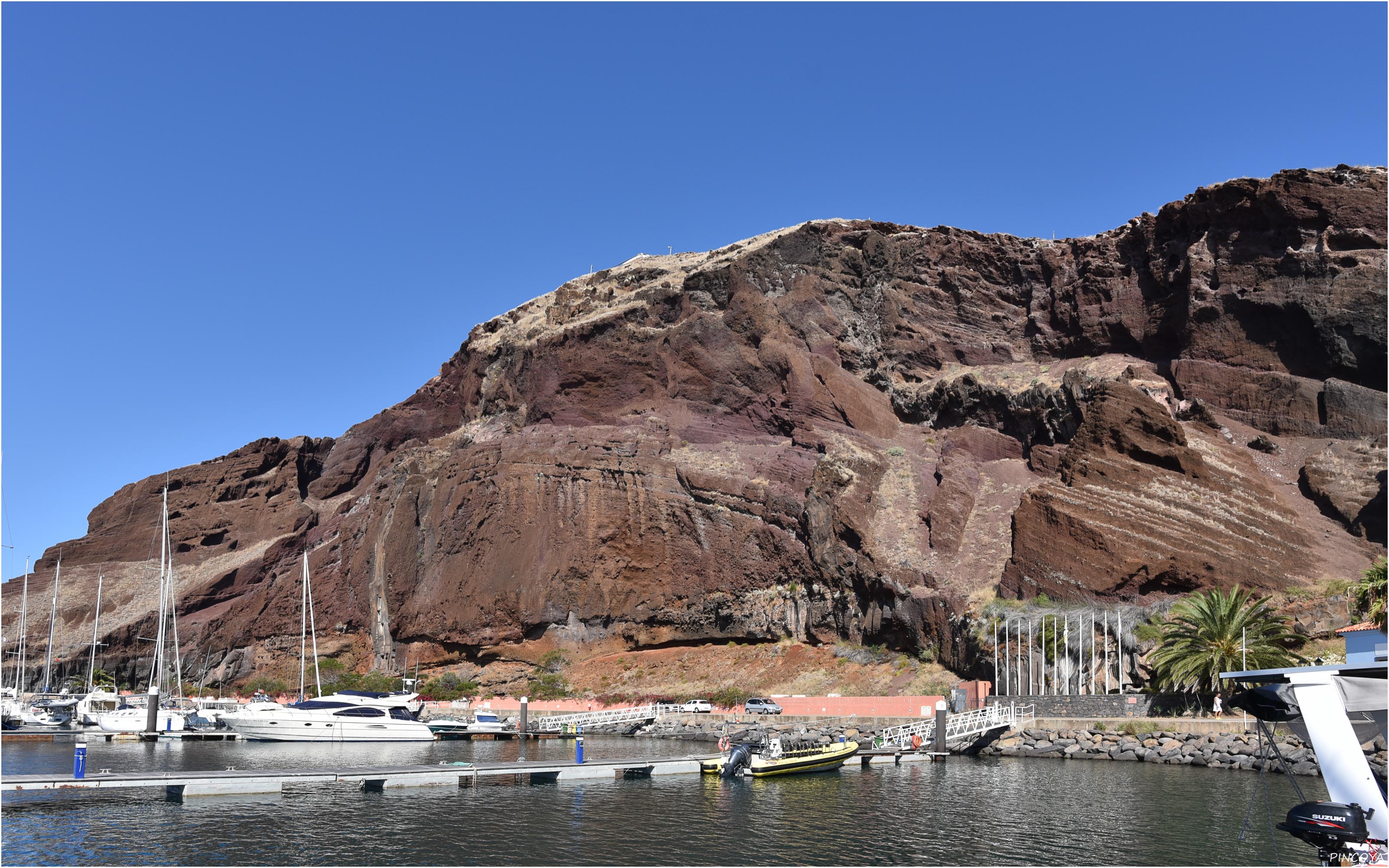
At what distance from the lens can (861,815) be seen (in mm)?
31953

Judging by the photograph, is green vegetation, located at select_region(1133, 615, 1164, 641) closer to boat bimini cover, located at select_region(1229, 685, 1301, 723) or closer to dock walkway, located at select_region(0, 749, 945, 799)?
dock walkway, located at select_region(0, 749, 945, 799)

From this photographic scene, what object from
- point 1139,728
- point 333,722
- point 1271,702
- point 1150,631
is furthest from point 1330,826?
point 333,722

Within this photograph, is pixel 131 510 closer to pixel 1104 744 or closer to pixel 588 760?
pixel 588 760

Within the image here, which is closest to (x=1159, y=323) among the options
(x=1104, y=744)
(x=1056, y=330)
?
(x=1056, y=330)

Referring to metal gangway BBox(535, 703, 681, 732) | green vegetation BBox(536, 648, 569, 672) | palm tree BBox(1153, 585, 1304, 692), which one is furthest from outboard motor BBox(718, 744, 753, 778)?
green vegetation BBox(536, 648, 569, 672)

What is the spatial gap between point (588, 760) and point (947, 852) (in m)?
22.1

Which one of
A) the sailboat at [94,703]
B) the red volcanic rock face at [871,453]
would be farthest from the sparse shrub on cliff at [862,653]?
the sailboat at [94,703]

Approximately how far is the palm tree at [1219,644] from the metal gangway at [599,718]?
28824 mm

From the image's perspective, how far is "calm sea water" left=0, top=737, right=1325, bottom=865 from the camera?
25672 mm

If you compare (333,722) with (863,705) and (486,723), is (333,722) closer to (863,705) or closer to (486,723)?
(486,723)

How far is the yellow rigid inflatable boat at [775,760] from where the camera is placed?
40312 millimetres

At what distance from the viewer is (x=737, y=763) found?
132 feet

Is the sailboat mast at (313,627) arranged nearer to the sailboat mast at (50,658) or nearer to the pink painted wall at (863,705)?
the sailboat mast at (50,658)

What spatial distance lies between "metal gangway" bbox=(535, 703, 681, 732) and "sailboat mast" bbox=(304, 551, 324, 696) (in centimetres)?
1409
